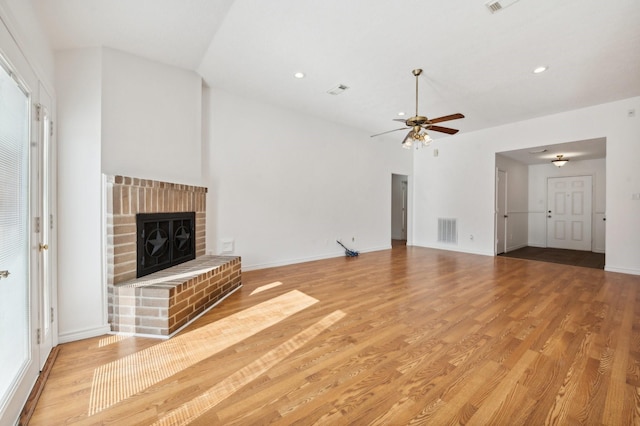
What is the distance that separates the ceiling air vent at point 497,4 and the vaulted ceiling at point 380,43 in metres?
0.03

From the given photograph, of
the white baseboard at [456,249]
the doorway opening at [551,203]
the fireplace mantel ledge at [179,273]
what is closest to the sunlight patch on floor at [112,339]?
the fireplace mantel ledge at [179,273]

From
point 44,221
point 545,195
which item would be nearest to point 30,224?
point 44,221

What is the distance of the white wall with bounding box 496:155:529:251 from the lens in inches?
275

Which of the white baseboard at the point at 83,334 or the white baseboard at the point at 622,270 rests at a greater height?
the white baseboard at the point at 622,270

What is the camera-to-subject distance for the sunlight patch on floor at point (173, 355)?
1.65m

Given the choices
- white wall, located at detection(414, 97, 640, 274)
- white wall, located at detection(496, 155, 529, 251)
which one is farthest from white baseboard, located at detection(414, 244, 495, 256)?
white wall, located at detection(496, 155, 529, 251)

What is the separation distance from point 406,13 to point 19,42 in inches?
112

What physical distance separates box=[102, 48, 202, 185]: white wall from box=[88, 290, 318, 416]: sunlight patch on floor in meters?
1.78

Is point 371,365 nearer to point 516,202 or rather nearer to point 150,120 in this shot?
point 150,120

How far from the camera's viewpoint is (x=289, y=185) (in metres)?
5.13

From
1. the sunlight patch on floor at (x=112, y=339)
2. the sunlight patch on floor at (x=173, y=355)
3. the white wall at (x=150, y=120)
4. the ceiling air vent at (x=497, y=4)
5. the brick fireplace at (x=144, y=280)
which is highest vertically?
the ceiling air vent at (x=497, y=4)

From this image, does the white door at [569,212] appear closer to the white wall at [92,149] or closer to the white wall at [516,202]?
the white wall at [516,202]

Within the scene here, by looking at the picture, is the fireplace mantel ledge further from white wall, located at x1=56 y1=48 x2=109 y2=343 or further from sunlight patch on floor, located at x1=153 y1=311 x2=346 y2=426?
sunlight patch on floor, located at x1=153 y1=311 x2=346 y2=426

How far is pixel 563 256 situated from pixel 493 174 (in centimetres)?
245
